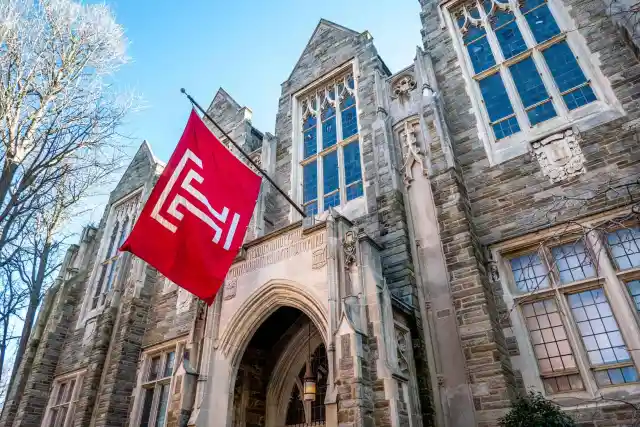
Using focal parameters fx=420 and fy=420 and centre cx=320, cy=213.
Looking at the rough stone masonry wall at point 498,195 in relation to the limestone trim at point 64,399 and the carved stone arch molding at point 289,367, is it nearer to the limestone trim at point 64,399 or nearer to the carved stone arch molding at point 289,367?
the carved stone arch molding at point 289,367

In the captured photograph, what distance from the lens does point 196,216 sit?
757 centimetres

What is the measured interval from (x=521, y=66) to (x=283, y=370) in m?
8.09

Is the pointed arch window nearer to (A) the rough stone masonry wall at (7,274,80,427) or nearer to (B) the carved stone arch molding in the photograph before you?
(B) the carved stone arch molding

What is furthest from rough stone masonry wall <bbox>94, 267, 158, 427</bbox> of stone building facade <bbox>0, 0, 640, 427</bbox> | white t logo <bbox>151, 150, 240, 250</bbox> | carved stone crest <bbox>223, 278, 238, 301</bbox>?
white t logo <bbox>151, 150, 240, 250</bbox>

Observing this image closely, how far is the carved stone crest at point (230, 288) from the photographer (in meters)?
8.18

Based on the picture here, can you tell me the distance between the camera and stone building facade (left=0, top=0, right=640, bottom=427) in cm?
593

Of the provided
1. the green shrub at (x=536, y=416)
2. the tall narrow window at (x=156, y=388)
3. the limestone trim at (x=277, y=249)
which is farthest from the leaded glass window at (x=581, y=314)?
the tall narrow window at (x=156, y=388)

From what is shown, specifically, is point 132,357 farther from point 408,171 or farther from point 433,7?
point 433,7

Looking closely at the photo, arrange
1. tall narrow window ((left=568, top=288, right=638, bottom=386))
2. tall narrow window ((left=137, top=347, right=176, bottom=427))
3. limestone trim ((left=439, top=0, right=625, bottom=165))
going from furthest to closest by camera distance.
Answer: tall narrow window ((left=137, top=347, right=176, bottom=427)), limestone trim ((left=439, top=0, right=625, bottom=165)), tall narrow window ((left=568, top=288, right=638, bottom=386))

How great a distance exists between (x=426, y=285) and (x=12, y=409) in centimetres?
1428

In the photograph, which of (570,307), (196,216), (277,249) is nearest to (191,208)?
(196,216)

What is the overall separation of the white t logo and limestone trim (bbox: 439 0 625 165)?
5.18m

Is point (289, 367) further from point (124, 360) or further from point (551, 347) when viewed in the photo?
point (124, 360)

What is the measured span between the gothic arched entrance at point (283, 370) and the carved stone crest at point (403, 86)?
5680 mm
